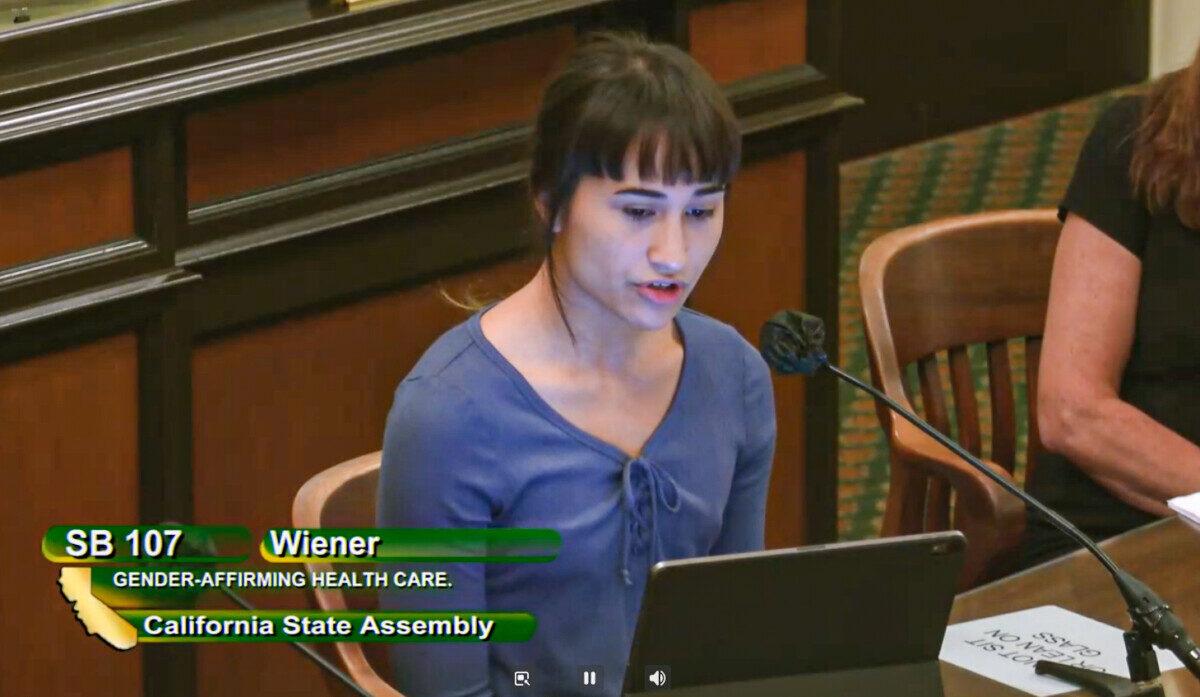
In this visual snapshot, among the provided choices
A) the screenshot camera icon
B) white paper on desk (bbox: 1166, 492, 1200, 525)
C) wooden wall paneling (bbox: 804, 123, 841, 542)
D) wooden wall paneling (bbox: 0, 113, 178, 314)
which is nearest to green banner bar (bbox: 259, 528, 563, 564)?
the screenshot camera icon

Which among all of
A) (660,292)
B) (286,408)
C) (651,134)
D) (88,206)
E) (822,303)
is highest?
(651,134)

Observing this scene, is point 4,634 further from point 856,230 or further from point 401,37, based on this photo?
point 856,230

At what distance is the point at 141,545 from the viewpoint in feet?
5.07

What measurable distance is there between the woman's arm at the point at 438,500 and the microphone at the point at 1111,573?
0.29 metres

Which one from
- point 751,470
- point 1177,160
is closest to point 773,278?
point 1177,160

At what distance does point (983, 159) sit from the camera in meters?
6.38

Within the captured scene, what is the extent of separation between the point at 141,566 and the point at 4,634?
3.11 feet

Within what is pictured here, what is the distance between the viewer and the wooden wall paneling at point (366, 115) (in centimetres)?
257

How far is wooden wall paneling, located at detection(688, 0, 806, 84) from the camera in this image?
122 inches

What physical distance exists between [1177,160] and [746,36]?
1.02 meters

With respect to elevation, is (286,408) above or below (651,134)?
below

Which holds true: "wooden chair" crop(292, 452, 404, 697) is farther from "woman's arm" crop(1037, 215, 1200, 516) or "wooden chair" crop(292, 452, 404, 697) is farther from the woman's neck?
"woman's arm" crop(1037, 215, 1200, 516)

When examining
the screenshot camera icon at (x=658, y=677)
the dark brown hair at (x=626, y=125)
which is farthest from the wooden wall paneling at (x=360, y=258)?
the screenshot camera icon at (x=658, y=677)

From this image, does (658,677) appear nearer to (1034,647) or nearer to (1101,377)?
(1034,647)
